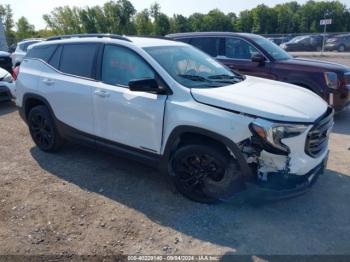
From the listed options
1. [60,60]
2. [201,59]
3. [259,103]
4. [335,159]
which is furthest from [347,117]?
[60,60]

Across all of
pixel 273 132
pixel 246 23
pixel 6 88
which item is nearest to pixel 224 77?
pixel 273 132

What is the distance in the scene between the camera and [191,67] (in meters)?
4.07

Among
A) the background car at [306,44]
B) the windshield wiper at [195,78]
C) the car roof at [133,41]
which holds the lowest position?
the windshield wiper at [195,78]

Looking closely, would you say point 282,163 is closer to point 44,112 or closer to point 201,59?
point 201,59

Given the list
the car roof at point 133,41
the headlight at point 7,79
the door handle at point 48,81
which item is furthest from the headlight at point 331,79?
the headlight at point 7,79

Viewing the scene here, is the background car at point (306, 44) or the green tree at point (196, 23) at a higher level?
the green tree at point (196, 23)

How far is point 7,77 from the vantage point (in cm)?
865

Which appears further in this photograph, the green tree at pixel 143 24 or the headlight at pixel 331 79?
the green tree at pixel 143 24

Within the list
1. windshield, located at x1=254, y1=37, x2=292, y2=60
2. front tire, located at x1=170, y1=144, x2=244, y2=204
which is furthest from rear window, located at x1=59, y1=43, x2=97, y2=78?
windshield, located at x1=254, y1=37, x2=292, y2=60

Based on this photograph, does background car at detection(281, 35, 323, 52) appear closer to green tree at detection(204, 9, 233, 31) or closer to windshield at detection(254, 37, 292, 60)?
windshield at detection(254, 37, 292, 60)

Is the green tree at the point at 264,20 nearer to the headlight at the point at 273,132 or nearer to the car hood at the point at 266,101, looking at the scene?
the car hood at the point at 266,101

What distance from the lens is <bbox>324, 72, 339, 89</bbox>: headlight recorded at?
6.68 metres

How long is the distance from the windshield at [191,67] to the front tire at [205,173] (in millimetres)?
763

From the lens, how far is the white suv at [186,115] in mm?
3154
